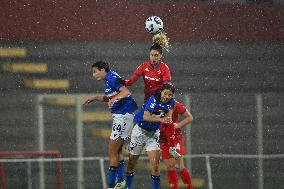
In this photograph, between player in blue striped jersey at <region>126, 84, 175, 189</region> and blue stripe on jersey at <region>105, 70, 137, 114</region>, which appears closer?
player in blue striped jersey at <region>126, 84, 175, 189</region>

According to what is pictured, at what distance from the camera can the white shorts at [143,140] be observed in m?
15.5

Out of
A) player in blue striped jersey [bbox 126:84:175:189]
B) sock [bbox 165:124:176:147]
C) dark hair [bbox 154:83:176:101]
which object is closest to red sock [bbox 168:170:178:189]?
player in blue striped jersey [bbox 126:84:175:189]

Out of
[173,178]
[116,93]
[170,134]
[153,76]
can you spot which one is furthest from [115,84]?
[173,178]

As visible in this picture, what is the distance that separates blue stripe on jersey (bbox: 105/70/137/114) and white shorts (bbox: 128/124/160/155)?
0.32 m

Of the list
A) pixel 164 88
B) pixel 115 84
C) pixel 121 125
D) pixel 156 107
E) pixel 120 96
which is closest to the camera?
pixel 164 88

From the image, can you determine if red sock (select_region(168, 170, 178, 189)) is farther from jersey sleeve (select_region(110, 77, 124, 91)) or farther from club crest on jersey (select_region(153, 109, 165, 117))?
jersey sleeve (select_region(110, 77, 124, 91))

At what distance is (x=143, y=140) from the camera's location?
51.0 ft

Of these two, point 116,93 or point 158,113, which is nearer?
point 158,113

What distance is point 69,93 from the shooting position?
65.7ft

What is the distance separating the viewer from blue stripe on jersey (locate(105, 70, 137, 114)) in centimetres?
1552

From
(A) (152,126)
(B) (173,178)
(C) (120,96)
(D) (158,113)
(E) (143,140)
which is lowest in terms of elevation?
(B) (173,178)

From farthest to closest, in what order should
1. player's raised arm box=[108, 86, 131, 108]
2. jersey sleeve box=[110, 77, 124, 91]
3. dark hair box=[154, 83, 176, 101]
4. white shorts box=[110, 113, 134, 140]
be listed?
white shorts box=[110, 113, 134, 140], jersey sleeve box=[110, 77, 124, 91], player's raised arm box=[108, 86, 131, 108], dark hair box=[154, 83, 176, 101]

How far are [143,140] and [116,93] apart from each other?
2.73 feet

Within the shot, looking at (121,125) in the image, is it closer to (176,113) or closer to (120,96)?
(120,96)
